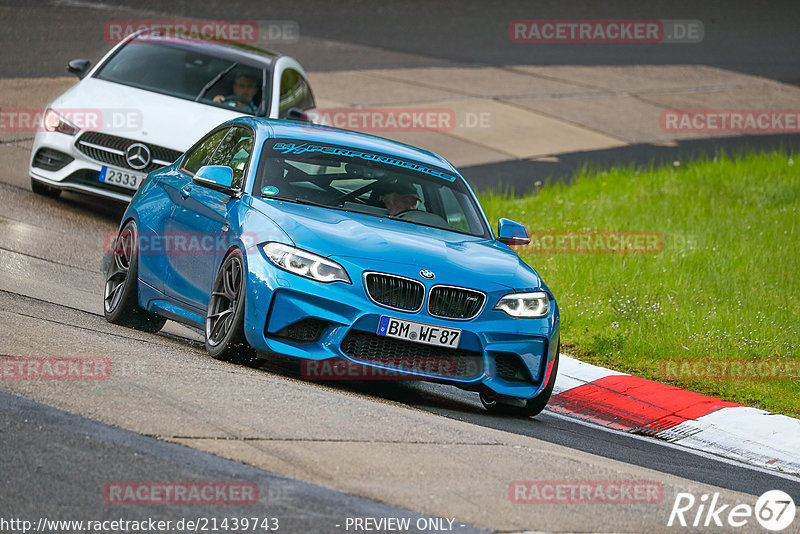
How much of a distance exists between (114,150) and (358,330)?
6.13 meters

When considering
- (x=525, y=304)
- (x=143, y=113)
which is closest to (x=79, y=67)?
(x=143, y=113)

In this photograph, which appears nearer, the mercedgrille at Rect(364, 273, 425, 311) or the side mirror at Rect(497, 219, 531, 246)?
the mercedgrille at Rect(364, 273, 425, 311)

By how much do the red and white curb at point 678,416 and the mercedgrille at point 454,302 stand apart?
1737 mm

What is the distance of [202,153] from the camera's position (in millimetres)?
9609

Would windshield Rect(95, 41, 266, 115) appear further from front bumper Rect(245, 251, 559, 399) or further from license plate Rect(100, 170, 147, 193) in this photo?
front bumper Rect(245, 251, 559, 399)

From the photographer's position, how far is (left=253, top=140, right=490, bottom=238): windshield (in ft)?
28.1

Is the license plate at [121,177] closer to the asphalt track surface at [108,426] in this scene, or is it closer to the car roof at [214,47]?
the asphalt track surface at [108,426]

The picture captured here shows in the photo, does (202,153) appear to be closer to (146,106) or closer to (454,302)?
(454,302)

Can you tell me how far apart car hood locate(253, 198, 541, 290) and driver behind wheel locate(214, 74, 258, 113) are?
Result: 5764 millimetres

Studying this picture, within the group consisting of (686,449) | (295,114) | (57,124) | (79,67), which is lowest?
(686,449)

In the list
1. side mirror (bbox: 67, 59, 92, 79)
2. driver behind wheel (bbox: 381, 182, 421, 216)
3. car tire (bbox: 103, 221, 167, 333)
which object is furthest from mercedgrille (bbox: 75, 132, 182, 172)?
driver behind wheel (bbox: 381, 182, 421, 216)

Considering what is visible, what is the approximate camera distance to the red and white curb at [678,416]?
856cm

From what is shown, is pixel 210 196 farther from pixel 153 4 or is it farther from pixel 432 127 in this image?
pixel 153 4

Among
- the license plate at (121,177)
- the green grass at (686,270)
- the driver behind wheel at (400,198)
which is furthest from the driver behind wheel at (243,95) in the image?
the driver behind wheel at (400,198)
